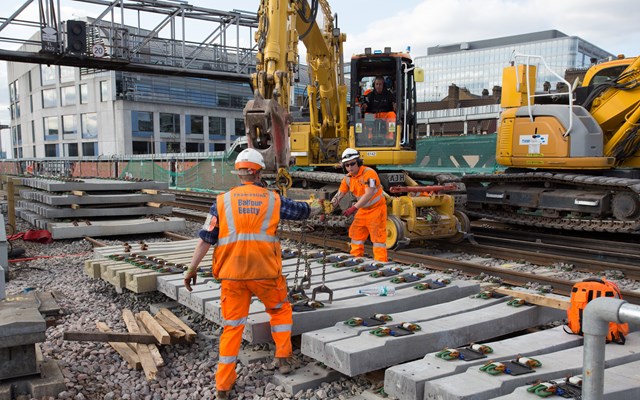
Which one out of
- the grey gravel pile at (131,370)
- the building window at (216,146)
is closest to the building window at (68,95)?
the building window at (216,146)

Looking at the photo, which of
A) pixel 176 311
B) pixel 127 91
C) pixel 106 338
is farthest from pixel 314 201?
pixel 127 91

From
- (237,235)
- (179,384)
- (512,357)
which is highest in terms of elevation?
(237,235)

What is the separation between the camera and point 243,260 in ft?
13.9

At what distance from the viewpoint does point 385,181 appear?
35.8 feet

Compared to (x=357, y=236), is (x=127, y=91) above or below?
above

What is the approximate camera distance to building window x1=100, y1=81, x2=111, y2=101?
56169mm

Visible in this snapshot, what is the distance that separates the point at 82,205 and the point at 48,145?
195 ft

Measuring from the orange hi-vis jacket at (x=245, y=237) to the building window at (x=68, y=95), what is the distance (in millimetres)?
63596

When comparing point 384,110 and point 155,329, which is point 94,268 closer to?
point 155,329

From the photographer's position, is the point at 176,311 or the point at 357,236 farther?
the point at 357,236

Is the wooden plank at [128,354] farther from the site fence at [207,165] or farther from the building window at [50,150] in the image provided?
the building window at [50,150]

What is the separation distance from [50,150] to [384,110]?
63232 mm

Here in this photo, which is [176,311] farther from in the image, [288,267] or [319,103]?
[319,103]

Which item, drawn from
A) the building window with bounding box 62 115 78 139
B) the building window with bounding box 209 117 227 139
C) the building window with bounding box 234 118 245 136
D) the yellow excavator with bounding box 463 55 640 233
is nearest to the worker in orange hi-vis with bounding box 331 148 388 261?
the yellow excavator with bounding box 463 55 640 233
